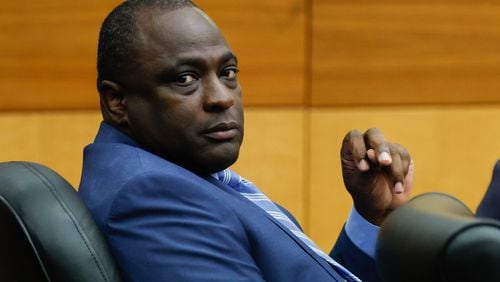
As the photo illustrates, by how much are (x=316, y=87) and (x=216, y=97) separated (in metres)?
1.65

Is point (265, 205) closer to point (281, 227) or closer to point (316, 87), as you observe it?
point (281, 227)

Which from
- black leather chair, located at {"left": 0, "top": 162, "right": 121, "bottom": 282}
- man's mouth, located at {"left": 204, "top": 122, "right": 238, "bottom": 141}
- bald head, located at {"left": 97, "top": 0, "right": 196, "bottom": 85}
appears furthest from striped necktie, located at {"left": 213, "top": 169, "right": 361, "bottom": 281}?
black leather chair, located at {"left": 0, "top": 162, "right": 121, "bottom": 282}

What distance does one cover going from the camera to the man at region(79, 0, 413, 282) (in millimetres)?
1408

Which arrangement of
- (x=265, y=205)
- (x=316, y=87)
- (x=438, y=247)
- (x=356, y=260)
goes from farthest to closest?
1. (x=316, y=87)
2. (x=356, y=260)
3. (x=265, y=205)
4. (x=438, y=247)

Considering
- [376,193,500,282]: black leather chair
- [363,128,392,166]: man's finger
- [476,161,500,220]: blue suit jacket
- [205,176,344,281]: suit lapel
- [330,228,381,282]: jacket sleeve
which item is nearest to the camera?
[376,193,500,282]: black leather chair

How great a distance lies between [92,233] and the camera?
140 centimetres

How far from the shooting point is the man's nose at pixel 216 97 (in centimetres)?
159

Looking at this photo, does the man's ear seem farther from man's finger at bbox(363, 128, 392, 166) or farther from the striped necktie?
man's finger at bbox(363, 128, 392, 166)

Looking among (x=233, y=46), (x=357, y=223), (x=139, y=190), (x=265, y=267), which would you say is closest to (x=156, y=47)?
(x=139, y=190)

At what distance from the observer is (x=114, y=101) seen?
1.65 meters

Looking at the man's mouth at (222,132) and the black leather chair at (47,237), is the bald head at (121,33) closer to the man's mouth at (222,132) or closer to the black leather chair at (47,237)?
the man's mouth at (222,132)

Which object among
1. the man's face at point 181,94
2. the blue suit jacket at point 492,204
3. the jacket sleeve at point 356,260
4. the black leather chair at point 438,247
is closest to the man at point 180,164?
the man's face at point 181,94

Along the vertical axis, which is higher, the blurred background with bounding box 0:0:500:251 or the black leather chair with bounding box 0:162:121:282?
the black leather chair with bounding box 0:162:121:282

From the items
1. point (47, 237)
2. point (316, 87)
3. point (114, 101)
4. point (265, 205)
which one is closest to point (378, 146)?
point (265, 205)
